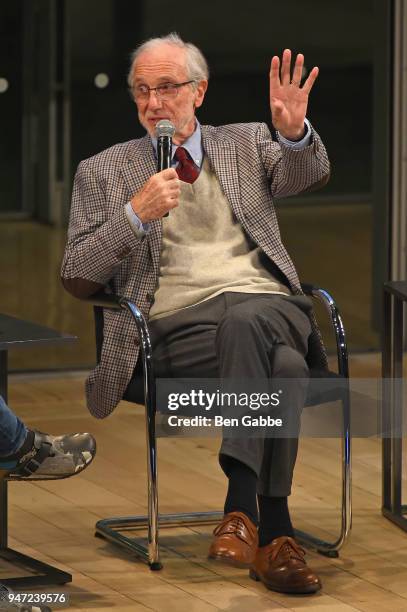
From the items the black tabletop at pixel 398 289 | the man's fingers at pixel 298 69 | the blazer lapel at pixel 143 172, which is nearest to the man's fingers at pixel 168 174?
the blazer lapel at pixel 143 172

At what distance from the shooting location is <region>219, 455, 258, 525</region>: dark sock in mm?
3566

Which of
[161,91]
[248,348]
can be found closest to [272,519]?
[248,348]

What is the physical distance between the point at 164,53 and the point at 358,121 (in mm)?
2543

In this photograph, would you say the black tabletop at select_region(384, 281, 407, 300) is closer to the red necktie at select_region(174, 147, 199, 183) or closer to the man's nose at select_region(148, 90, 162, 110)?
the red necktie at select_region(174, 147, 199, 183)

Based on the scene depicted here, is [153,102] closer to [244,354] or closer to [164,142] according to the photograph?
[164,142]

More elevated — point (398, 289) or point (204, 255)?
point (204, 255)

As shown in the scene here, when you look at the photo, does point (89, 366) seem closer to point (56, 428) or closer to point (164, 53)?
point (56, 428)

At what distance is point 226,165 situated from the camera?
4.00m

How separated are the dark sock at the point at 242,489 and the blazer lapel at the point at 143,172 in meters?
0.59

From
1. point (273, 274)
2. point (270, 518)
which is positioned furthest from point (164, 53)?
point (270, 518)

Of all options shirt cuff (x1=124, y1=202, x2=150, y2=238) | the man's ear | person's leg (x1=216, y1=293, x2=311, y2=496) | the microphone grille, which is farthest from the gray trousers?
the man's ear

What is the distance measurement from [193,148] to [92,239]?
1.42 ft

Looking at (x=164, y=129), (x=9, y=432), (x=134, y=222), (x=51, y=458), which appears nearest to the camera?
(x=9, y=432)

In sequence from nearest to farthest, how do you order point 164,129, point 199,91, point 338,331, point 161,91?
point 164,129 < point 338,331 < point 161,91 < point 199,91
